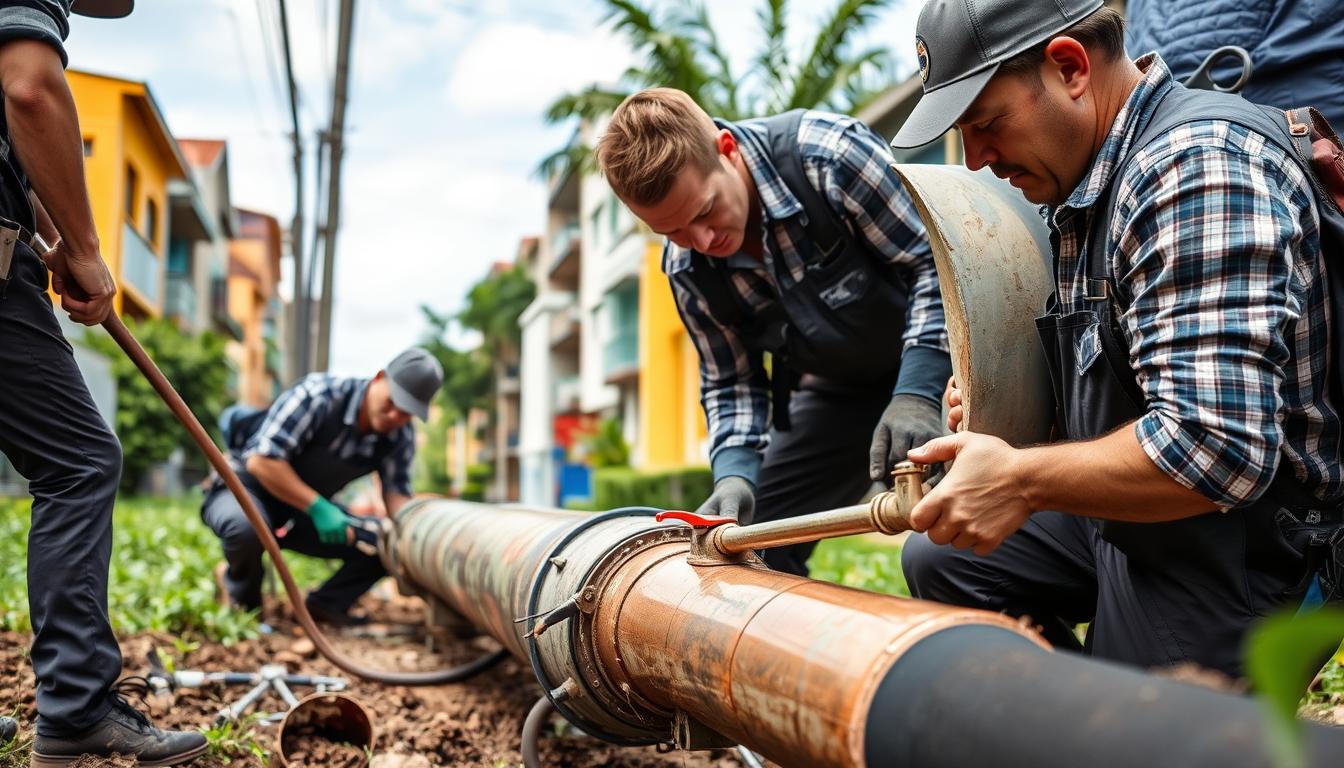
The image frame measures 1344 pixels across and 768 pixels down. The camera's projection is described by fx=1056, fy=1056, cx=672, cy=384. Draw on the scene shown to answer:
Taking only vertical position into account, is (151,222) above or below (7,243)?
above

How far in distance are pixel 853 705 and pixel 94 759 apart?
211 cm

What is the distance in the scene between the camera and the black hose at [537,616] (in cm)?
263

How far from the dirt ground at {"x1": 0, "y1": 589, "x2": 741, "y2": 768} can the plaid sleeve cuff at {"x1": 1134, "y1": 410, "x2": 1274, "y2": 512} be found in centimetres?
179

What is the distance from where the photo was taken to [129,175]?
2100 centimetres

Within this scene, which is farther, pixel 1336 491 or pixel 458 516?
pixel 458 516

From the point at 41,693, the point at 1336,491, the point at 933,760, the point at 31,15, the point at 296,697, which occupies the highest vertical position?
the point at 31,15

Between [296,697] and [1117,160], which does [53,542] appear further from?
[1117,160]

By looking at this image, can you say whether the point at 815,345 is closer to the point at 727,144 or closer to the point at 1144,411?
the point at 727,144

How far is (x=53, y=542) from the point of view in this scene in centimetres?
264

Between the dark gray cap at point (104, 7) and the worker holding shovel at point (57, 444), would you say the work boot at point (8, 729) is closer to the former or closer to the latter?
the worker holding shovel at point (57, 444)

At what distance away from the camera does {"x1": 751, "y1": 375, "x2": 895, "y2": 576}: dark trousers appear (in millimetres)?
3777

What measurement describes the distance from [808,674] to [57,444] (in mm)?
2064

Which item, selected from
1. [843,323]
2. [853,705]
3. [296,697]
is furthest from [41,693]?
[843,323]

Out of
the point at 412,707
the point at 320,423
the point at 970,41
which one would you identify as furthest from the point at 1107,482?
the point at 320,423
